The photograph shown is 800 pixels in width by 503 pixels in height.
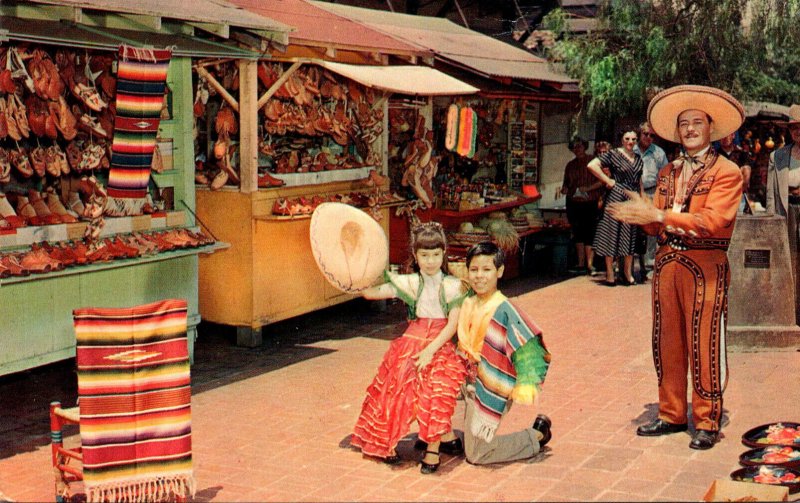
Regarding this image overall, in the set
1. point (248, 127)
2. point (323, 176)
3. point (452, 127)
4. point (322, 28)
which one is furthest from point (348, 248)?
point (452, 127)

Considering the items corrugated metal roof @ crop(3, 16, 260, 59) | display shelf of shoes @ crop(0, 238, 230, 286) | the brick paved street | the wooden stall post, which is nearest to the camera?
the brick paved street

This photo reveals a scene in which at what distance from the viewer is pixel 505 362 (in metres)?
5.89

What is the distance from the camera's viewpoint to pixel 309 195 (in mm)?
10125

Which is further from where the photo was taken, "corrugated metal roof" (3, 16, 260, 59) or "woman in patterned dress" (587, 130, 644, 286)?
"woman in patterned dress" (587, 130, 644, 286)

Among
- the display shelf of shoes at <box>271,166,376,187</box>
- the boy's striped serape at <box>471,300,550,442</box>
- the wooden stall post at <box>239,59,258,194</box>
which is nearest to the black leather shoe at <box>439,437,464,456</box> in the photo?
the boy's striped serape at <box>471,300,550,442</box>

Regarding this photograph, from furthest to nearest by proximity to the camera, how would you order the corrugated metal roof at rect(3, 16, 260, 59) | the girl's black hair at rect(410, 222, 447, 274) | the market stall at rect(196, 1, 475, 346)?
1. the market stall at rect(196, 1, 475, 346)
2. the corrugated metal roof at rect(3, 16, 260, 59)
3. the girl's black hair at rect(410, 222, 447, 274)

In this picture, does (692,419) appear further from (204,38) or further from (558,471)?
(204,38)

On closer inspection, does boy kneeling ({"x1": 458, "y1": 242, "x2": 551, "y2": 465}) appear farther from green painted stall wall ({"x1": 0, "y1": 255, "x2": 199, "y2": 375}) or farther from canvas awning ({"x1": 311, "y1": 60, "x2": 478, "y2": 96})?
canvas awning ({"x1": 311, "y1": 60, "x2": 478, "y2": 96})

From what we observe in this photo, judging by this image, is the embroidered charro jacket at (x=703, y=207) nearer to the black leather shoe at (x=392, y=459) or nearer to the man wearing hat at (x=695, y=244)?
the man wearing hat at (x=695, y=244)

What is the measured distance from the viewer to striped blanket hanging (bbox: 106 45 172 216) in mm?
7078

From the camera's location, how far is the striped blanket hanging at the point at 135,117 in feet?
23.2

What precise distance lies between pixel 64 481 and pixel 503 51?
34.9 ft

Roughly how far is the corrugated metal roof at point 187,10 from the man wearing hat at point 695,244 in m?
3.35

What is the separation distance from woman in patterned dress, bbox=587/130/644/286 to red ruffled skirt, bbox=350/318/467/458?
584 cm
